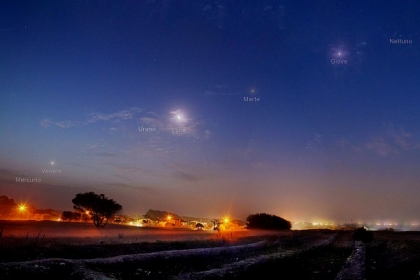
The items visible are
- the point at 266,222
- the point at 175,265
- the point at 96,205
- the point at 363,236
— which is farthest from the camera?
the point at 266,222

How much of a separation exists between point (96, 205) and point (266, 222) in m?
51.3

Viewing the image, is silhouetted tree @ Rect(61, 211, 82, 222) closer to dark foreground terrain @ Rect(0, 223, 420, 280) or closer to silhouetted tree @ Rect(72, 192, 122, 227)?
silhouetted tree @ Rect(72, 192, 122, 227)

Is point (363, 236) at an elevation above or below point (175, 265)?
above

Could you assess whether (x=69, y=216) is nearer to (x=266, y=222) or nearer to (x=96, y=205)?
(x=96, y=205)

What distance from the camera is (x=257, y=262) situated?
75.1 ft

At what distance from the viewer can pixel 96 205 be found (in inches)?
3041

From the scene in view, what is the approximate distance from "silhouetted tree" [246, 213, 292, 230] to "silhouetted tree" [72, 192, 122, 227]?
43.9 meters

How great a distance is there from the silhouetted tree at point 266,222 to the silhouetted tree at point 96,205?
144 ft

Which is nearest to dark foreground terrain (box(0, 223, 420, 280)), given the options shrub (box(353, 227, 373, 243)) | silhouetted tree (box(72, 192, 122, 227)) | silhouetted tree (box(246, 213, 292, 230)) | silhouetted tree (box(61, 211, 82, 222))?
shrub (box(353, 227, 373, 243))

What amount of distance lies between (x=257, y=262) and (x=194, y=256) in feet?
20.1

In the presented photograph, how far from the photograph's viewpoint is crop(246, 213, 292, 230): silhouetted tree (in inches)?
3836

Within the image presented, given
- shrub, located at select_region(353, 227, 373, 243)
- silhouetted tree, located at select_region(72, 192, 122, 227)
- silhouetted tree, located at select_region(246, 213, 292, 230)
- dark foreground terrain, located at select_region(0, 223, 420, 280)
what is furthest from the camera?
silhouetted tree, located at select_region(246, 213, 292, 230)

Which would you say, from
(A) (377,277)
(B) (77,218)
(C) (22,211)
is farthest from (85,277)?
(C) (22,211)

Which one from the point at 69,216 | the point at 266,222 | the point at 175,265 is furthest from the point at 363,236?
the point at 69,216
